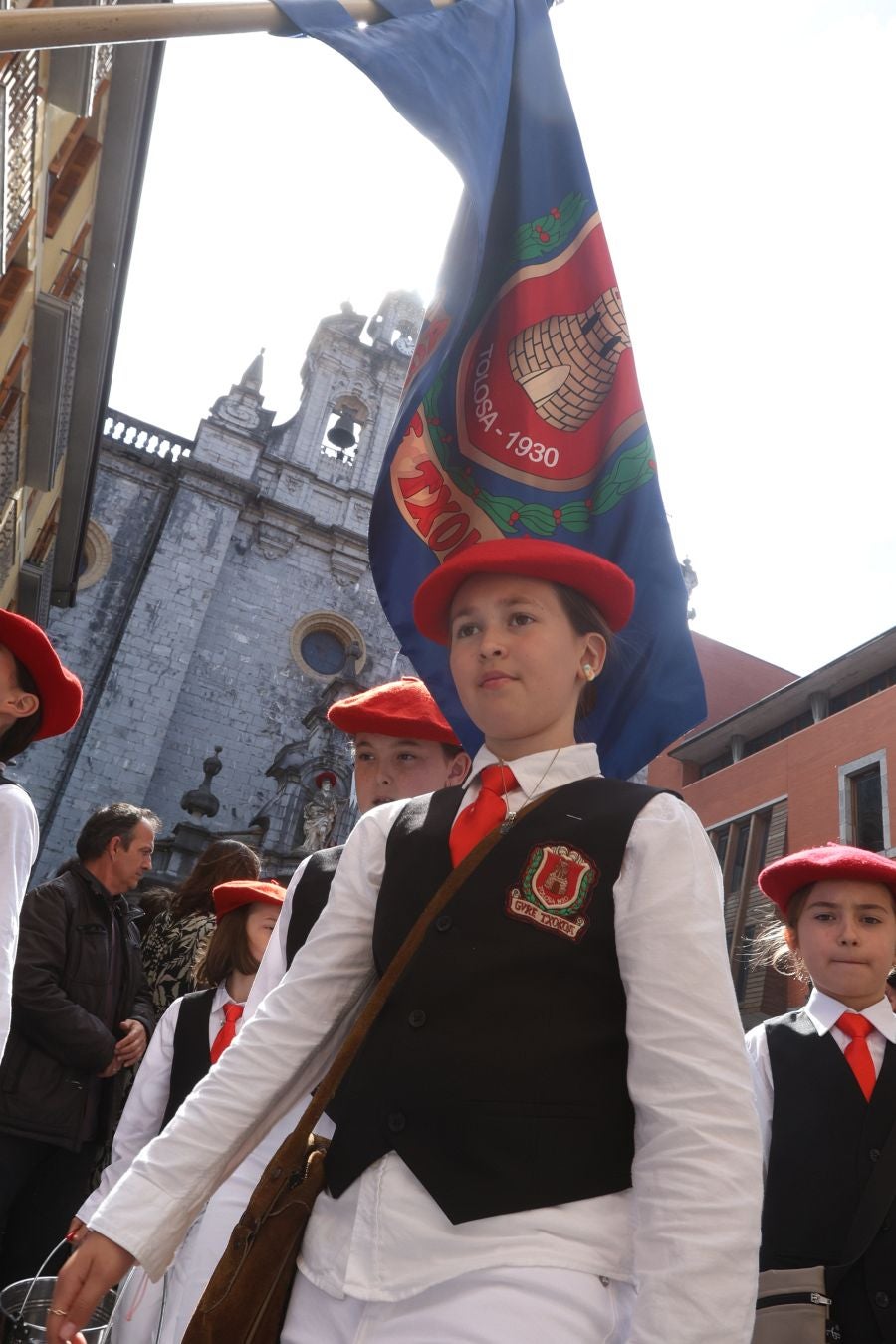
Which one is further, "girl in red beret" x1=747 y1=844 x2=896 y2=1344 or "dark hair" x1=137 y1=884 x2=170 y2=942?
"dark hair" x1=137 y1=884 x2=170 y2=942

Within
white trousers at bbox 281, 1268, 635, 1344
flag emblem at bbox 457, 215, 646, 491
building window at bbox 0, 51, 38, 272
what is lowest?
white trousers at bbox 281, 1268, 635, 1344

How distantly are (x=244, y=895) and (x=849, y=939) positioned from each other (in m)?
2.45

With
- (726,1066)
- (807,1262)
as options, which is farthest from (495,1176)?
(807,1262)

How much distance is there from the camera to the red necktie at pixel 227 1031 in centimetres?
371

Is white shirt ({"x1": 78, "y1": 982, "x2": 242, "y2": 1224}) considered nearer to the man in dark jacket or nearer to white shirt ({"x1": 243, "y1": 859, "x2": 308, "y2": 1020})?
the man in dark jacket

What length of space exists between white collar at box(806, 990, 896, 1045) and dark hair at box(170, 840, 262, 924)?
2.83 meters

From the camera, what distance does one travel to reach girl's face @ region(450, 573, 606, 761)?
76.2 inches

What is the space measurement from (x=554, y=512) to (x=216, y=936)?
248 cm

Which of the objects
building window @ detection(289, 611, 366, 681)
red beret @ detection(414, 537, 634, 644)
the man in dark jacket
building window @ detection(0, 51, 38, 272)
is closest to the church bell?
building window @ detection(289, 611, 366, 681)

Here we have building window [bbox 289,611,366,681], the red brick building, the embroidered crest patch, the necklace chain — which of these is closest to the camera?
the embroidered crest patch

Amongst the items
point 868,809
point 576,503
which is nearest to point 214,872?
point 576,503

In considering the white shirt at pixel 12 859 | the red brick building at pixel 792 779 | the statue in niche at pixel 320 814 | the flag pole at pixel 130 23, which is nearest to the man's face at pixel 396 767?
the white shirt at pixel 12 859

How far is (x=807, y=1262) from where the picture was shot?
2.71 m

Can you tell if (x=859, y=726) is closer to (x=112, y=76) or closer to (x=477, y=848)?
(x=112, y=76)
